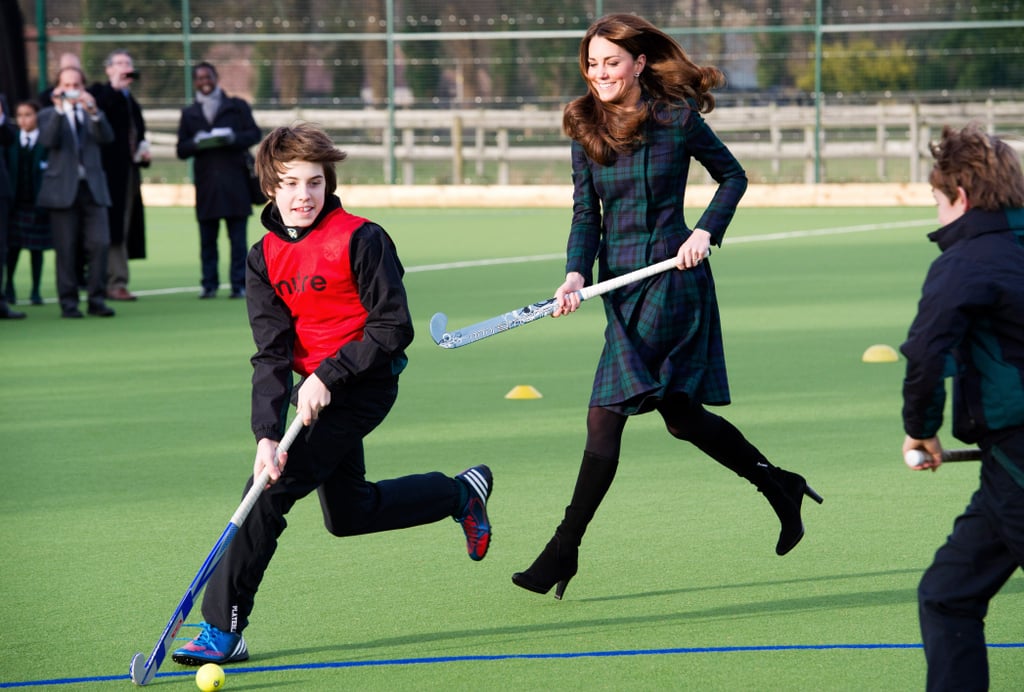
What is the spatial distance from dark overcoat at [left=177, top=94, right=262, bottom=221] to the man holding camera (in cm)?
38

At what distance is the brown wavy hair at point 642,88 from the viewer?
5.20 meters

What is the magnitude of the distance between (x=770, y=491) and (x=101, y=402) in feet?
15.4

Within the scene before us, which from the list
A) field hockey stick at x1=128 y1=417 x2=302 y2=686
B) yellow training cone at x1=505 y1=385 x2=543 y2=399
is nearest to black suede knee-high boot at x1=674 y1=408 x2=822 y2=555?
field hockey stick at x1=128 y1=417 x2=302 y2=686

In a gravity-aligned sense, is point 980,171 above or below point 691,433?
above

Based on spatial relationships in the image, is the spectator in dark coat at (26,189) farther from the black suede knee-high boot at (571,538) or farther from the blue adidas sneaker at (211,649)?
the blue adidas sneaker at (211,649)

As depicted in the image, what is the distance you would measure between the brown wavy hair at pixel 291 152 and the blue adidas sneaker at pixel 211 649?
1227 millimetres

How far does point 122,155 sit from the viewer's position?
1356cm

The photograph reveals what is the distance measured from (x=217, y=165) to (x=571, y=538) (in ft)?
30.4

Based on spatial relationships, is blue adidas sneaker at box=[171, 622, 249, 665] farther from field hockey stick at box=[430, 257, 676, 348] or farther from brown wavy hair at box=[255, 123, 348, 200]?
brown wavy hair at box=[255, 123, 348, 200]

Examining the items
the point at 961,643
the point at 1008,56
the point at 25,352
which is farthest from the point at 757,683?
the point at 1008,56

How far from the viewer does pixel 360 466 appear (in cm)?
494

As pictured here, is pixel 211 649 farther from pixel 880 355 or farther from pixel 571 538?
pixel 880 355

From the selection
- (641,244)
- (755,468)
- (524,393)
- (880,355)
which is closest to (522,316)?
(641,244)

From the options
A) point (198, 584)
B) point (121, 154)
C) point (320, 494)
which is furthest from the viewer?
point (121, 154)
